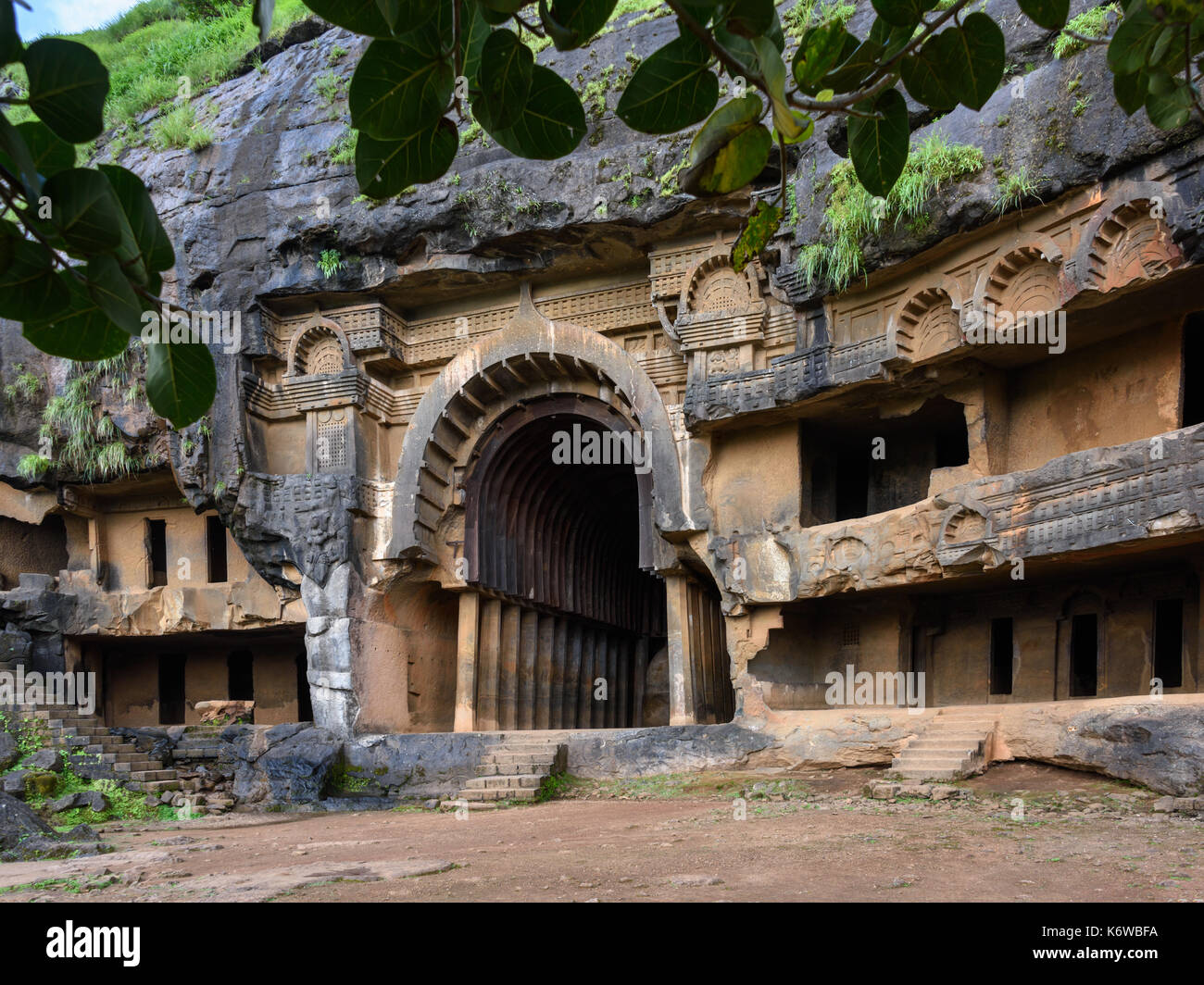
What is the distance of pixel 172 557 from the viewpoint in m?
20.1

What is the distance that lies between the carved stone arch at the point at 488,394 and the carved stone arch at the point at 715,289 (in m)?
1.31

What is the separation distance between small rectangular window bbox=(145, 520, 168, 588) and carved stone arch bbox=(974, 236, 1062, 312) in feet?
52.2

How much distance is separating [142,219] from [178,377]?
10.5 inches

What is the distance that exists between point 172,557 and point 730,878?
1678cm

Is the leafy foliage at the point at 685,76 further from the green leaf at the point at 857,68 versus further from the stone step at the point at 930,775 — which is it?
the stone step at the point at 930,775

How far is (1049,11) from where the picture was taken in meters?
2.13

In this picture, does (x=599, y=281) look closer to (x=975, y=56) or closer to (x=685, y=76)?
(x=975, y=56)

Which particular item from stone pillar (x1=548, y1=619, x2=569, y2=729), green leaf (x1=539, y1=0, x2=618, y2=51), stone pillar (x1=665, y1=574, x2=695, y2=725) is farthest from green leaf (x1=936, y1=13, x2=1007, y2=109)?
stone pillar (x1=548, y1=619, x2=569, y2=729)

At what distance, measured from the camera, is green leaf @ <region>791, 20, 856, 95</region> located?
2121 millimetres

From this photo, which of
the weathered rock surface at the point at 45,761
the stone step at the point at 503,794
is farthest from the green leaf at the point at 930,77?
the weathered rock surface at the point at 45,761

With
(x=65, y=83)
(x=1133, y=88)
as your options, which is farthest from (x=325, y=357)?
(x=65, y=83)

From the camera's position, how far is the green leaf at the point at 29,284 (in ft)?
5.47

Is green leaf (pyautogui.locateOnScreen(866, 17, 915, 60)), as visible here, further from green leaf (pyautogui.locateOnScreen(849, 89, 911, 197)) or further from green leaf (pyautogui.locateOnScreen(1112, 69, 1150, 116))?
green leaf (pyautogui.locateOnScreen(1112, 69, 1150, 116))

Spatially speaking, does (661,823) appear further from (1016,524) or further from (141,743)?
(141,743)
